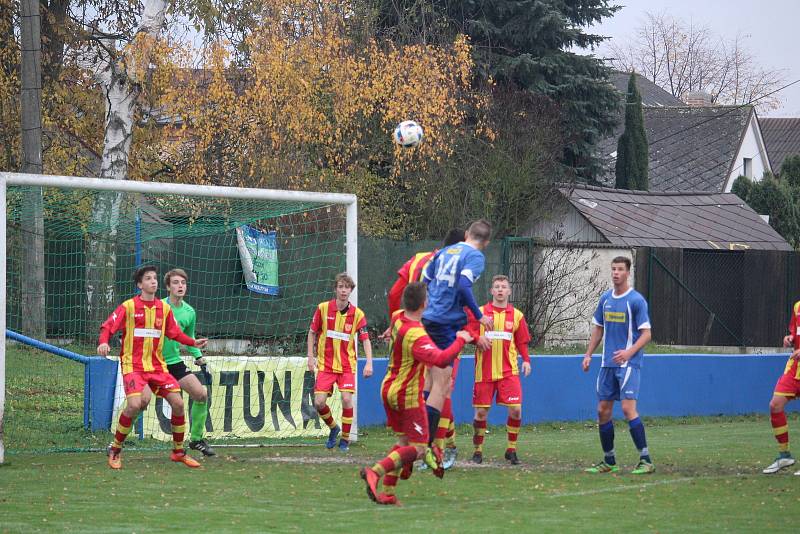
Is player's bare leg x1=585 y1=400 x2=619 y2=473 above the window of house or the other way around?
the other way around

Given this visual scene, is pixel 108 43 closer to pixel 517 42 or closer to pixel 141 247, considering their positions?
pixel 141 247

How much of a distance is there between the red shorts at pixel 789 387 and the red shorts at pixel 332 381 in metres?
4.52

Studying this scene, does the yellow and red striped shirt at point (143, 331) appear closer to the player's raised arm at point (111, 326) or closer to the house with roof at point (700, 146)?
the player's raised arm at point (111, 326)

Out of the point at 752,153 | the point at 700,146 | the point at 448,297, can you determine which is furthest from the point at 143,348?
the point at 752,153

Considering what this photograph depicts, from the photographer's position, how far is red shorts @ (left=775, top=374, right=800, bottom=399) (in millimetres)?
10789

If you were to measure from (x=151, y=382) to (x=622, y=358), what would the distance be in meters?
4.46

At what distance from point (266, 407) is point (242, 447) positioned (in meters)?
0.81

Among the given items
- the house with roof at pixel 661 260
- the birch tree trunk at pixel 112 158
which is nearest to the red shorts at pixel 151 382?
the birch tree trunk at pixel 112 158

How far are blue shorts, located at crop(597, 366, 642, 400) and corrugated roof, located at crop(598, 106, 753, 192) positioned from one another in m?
34.9

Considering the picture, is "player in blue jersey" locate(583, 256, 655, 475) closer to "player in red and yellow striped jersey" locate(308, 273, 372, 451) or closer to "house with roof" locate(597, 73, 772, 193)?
"player in red and yellow striped jersey" locate(308, 273, 372, 451)

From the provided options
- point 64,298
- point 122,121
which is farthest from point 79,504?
point 122,121

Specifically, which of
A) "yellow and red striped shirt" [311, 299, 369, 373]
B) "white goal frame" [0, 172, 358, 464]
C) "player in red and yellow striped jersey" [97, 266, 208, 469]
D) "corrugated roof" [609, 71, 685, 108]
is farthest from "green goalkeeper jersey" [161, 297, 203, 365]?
"corrugated roof" [609, 71, 685, 108]

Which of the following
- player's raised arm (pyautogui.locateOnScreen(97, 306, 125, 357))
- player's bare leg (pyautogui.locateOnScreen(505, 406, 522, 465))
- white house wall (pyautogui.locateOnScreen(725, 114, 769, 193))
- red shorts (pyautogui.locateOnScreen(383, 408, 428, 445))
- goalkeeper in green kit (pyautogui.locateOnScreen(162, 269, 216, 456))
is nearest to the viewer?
red shorts (pyautogui.locateOnScreen(383, 408, 428, 445))

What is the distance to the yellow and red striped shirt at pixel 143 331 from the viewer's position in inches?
429
